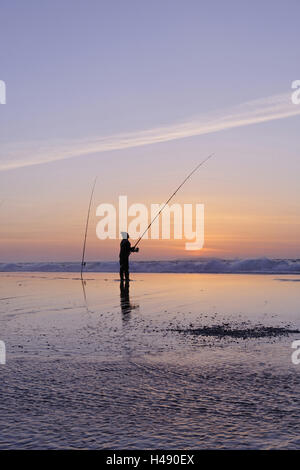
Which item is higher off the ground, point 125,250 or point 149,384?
point 125,250

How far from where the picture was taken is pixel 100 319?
11.3m

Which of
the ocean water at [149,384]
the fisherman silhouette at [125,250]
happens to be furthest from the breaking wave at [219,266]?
the ocean water at [149,384]

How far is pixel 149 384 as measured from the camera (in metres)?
5.51

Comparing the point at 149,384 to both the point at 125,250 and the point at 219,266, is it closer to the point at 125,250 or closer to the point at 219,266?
the point at 125,250

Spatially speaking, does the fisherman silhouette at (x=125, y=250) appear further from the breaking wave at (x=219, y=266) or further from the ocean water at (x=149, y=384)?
the breaking wave at (x=219, y=266)

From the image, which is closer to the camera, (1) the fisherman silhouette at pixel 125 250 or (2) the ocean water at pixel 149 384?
(2) the ocean water at pixel 149 384

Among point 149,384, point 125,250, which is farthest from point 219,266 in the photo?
point 149,384

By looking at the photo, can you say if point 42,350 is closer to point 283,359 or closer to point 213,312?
Answer: point 283,359

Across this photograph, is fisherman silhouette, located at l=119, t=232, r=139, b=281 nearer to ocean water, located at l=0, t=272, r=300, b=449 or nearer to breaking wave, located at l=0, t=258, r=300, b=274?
ocean water, located at l=0, t=272, r=300, b=449

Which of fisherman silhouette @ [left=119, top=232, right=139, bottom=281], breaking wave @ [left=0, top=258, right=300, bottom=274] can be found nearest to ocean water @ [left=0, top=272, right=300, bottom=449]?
fisherman silhouette @ [left=119, top=232, right=139, bottom=281]

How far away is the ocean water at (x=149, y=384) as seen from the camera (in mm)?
3902

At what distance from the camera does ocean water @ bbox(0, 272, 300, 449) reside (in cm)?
390
